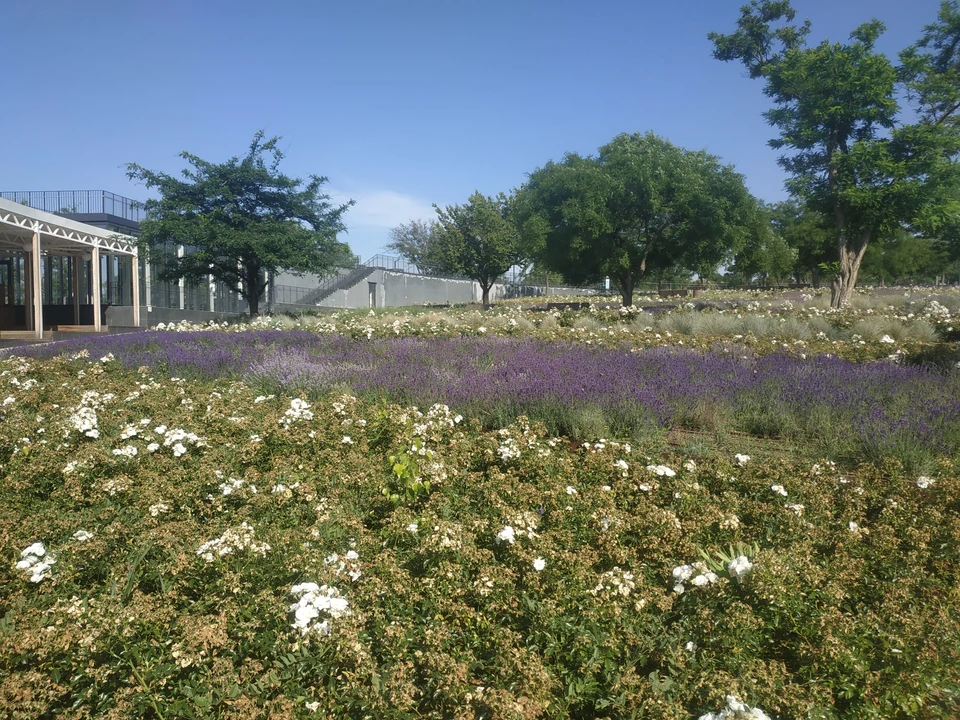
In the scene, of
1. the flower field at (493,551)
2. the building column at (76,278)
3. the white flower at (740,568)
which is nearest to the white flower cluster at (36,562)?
the flower field at (493,551)

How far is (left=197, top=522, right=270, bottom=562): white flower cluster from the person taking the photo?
3096mm

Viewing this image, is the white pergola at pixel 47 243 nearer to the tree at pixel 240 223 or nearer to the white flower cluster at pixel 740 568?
the tree at pixel 240 223

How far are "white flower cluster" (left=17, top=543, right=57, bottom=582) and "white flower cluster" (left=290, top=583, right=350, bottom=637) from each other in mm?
1244

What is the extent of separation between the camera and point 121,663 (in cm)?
248

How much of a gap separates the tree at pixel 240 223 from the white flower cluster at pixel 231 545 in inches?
761

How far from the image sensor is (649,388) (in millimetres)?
6695

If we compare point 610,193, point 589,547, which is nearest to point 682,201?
point 610,193

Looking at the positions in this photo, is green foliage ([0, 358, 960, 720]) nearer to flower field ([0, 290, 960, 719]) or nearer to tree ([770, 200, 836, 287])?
flower field ([0, 290, 960, 719])

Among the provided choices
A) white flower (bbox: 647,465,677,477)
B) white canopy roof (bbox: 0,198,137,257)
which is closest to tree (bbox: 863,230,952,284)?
white canopy roof (bbox: 0,198,137,257)

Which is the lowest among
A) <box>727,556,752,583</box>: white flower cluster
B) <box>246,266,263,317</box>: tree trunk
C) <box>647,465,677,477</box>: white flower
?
<box>727,556,752,583</box>: white flower cluster

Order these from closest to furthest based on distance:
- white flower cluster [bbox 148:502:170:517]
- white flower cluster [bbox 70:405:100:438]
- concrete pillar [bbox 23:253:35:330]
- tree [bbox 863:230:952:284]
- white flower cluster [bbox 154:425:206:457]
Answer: white flower cluster [bbox 148:502:170:517] → white flower cluster [bbox 154:425:206:457] → white flower cluster [bbox 70:405:100:438] → concrete pillar [bbox 23:253:35:330] → tree [bbox 863:230:952:284]

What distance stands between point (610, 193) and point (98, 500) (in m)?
20.8

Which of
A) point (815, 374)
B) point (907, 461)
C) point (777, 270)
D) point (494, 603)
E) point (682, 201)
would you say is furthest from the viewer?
point (777, 270)

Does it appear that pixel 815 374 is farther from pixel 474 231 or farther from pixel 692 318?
pixel 474 231
